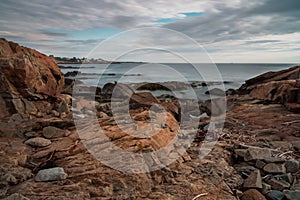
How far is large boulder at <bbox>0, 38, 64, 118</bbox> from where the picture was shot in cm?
629

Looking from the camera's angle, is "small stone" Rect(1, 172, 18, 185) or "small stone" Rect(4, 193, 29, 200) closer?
"small stone" Rect(4, 193, 29, 200)

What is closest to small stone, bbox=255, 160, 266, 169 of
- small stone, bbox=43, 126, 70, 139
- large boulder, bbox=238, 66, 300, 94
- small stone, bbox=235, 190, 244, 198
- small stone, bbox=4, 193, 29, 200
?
small stone, bbox=235, 190, 244, 198

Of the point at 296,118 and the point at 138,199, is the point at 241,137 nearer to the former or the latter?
the point at 296,118

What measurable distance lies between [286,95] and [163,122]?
8738mm

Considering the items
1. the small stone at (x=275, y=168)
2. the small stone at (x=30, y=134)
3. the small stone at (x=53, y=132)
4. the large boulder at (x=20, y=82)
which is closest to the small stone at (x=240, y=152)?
the small stone at (x=275, y=168)

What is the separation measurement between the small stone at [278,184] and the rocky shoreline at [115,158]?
0.01 meters

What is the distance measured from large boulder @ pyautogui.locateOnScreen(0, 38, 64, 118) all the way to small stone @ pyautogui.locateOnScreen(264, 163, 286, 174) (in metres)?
5.25

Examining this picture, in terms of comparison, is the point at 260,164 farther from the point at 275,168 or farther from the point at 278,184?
the point at 278,184

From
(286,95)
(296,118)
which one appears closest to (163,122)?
(296,118)

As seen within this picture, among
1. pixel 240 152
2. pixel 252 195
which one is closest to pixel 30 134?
pixel 252 195

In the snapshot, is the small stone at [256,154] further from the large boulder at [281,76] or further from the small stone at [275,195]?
the large boulder at [281,76]

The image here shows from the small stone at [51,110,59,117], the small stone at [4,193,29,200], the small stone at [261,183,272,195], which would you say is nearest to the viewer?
the small stone at [4,193,29,200]

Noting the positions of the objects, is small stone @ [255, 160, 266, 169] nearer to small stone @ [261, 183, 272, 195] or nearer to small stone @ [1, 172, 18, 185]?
small stone @ [261, 183, 272, 195]

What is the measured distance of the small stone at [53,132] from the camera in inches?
200
